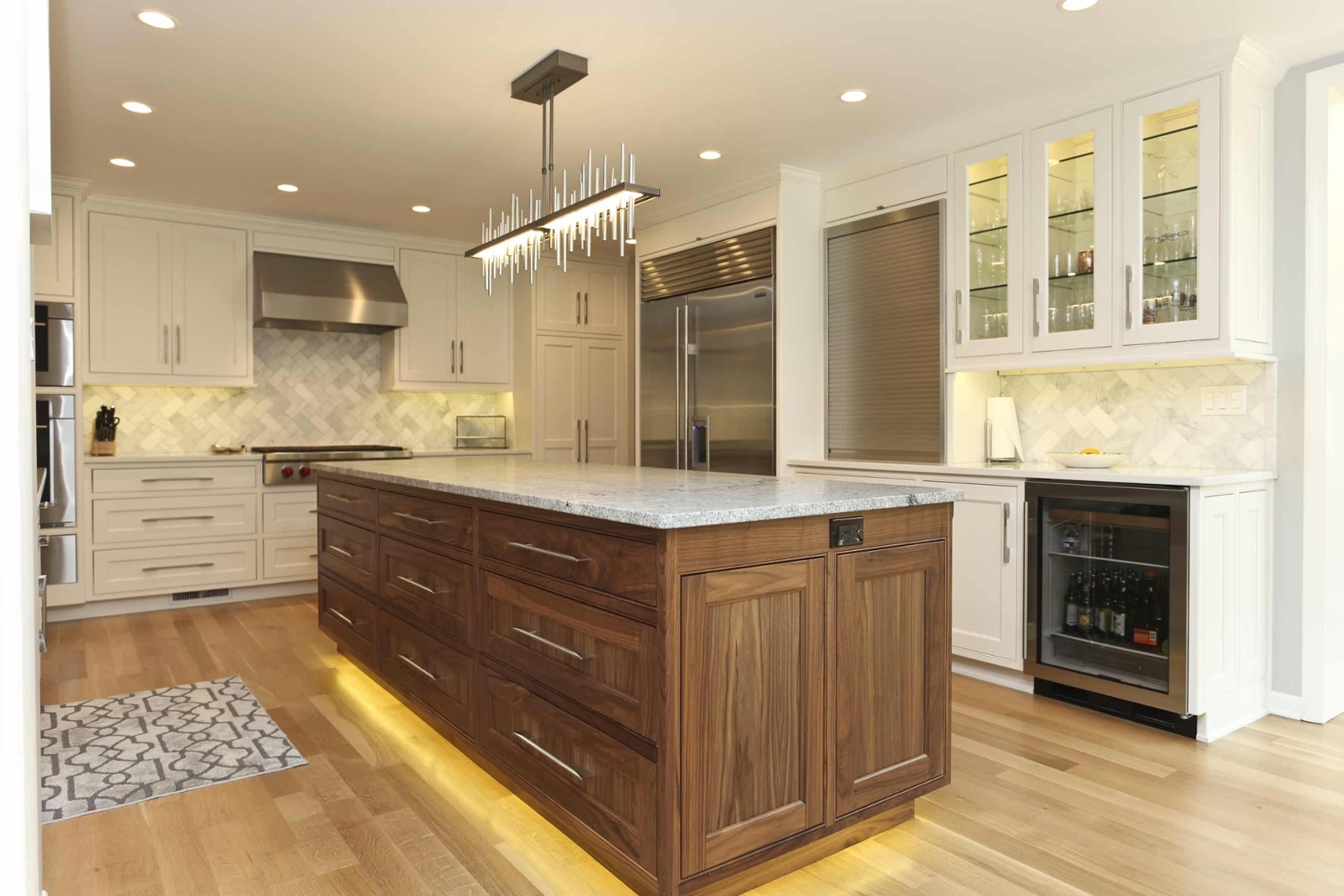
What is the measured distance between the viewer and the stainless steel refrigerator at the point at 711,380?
454 cm

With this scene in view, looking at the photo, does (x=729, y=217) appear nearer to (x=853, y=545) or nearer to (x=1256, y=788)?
(x=853, y=545)

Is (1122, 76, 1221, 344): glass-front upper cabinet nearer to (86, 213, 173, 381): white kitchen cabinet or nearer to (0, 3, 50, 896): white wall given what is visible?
(0, 3, 50, 896): white wall

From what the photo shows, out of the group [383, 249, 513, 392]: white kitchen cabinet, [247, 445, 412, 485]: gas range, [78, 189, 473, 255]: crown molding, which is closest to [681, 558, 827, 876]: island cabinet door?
[247, 445, 412, 485]: gas range

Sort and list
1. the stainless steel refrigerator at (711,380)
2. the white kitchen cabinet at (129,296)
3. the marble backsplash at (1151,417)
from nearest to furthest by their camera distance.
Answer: the marble backsplash at (1151,417) → the stainless steel refrigerator at (711,380) → the white kitchen cabinet at (129,296)

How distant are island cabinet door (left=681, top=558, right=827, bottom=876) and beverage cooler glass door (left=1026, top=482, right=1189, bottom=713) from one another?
1.64 meters

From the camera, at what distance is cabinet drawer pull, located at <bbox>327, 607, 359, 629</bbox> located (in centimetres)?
352

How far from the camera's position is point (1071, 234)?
11.3ft

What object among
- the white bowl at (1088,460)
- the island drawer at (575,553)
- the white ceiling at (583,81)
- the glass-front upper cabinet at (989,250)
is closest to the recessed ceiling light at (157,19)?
the white ceiling at (583,81)

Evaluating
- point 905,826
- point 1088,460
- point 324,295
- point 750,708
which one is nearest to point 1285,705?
point 1088,460

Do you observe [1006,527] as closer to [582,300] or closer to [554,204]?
[554,204]

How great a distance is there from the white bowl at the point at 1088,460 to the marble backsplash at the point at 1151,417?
0.21 m

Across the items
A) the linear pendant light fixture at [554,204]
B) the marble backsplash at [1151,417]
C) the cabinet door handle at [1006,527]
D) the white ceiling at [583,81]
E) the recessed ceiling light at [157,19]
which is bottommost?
the cabinet door handle at [1006,527]

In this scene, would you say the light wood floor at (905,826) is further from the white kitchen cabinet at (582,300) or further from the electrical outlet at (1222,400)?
the white kitchen cabinet at (582,300)

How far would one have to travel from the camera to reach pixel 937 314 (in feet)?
12.9
